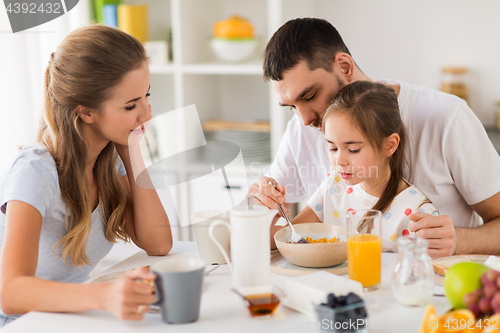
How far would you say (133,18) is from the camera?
2.59m

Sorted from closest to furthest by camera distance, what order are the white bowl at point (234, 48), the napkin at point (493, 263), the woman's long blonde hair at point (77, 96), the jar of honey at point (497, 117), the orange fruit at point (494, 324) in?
the orange fruit at point (494, 324)
the napkin at point (493, 263)
the woman's long blonde hair at point (77, 96)
the jar of honey at point (497, 117)
the white bowl at point (234, 48)

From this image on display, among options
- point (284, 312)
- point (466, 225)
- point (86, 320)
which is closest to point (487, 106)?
point (466, 225)

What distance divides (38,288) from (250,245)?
390mm

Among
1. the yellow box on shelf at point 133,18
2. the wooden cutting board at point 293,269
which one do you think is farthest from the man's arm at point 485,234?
the yellow box on shelf at point 133,18

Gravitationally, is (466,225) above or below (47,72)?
below

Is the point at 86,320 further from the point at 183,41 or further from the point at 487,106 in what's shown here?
the point at 487,106

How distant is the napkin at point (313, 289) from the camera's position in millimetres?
813

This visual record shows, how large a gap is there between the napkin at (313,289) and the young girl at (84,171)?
1.59 ft

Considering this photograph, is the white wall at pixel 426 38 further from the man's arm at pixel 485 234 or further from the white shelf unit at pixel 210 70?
the man's arm at pixel 485 234

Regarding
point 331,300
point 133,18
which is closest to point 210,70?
point 133,18

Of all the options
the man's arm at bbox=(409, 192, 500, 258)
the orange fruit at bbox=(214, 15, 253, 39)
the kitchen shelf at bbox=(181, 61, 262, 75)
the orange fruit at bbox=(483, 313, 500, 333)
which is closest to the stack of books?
the kitchen shelf at bbox=(181, 61, 262, 75)

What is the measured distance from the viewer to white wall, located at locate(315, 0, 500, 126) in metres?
2.39

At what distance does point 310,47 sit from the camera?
4.82 feet

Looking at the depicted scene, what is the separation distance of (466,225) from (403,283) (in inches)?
31.5
